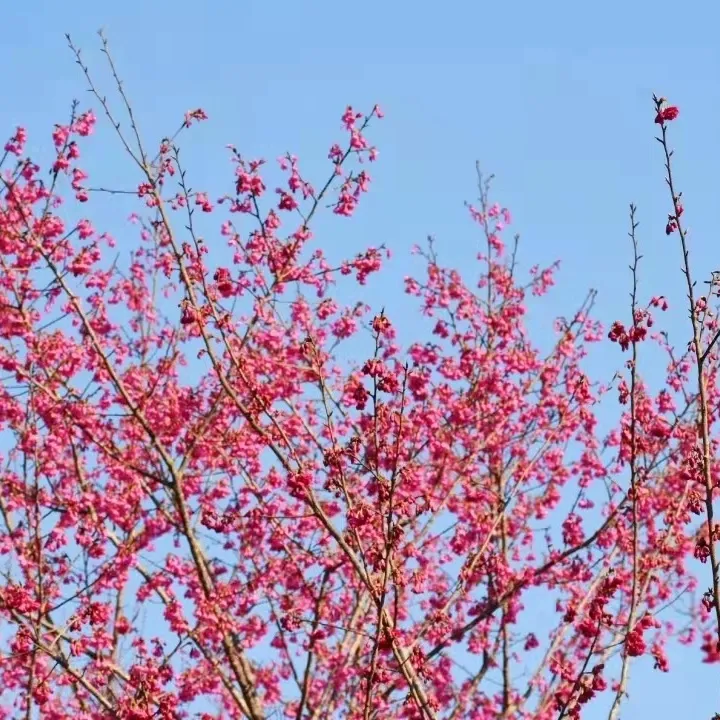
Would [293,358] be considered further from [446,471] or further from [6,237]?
[6,237]

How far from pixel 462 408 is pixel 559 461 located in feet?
6.63

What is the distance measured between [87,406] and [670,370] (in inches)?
215

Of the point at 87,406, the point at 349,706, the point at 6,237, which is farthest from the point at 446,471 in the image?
the point at 6,237

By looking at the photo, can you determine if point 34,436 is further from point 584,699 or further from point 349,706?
point 584,699

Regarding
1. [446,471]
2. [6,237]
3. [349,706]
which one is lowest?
[349,706]

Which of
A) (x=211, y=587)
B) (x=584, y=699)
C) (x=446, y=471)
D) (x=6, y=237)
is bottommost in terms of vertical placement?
(x=584, y=699)

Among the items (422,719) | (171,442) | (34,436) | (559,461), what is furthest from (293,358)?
(422,719)

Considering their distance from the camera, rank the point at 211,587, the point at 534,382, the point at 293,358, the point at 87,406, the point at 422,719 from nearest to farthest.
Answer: the point at 422,719, the point at 211,587, the point at 87,406, the point at 293,358, the point at 534,382

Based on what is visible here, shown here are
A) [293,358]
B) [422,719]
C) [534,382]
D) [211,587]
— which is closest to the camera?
[422,719]

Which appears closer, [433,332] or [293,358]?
[293,358]

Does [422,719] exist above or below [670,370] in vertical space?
below

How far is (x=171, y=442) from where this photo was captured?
410 inches

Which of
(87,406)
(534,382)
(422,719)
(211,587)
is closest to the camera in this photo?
(422,719)

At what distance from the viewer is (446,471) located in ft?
35.6
